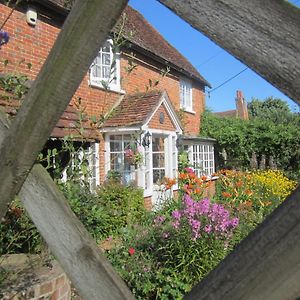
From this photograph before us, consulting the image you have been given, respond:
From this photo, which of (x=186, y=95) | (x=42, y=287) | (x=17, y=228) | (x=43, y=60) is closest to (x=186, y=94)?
(x=186, y=95)

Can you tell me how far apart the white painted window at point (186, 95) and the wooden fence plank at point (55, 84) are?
18129 millimetres

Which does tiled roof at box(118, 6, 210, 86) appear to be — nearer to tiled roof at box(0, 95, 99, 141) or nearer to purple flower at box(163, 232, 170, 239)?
tiled roof at box(0, 95, 99, 141)

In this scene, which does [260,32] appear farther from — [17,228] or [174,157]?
[174,157]

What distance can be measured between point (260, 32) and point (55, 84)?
1.60ft

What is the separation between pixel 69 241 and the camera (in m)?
1.06

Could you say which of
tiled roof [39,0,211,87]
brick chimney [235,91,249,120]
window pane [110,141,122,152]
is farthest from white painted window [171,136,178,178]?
brick chimney [235,91,249,120]

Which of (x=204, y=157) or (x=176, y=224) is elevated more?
(x=204, y=157)

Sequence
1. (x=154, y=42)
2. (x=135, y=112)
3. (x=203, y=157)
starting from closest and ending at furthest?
1. (x=135, y=112)
2. (x=154, y=42)
3. (x=203, y=157)

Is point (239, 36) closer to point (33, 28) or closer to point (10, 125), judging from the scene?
point (10, 125)

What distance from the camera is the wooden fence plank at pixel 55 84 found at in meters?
0.95

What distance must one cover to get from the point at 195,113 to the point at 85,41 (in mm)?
20122

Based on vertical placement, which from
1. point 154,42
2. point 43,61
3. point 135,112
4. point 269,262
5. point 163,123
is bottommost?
point 269,262

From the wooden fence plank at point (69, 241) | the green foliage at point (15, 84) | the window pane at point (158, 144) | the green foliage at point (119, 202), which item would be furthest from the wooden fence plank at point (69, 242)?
the window pane at point (158, 144)

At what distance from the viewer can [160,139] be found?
50.1ft
